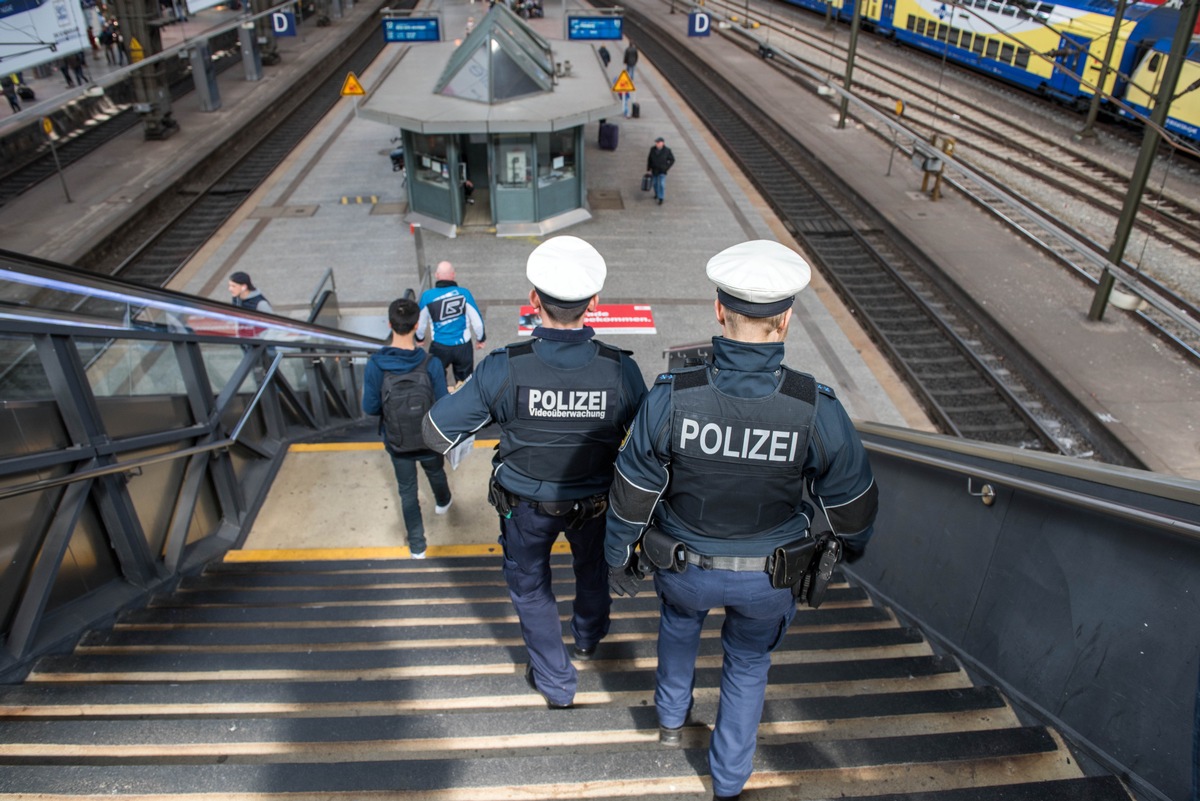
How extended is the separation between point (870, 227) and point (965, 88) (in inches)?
500

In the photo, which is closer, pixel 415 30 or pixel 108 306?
pixel 108 306

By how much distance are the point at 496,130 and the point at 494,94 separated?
1178mm

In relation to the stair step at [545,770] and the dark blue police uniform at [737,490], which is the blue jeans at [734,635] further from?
the stair step at [545,770]

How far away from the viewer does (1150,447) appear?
9.56 meters

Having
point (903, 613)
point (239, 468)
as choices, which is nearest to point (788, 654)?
point (903, 613)

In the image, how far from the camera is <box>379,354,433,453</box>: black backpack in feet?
15.3

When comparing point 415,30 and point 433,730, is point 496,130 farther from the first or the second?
point 433,730

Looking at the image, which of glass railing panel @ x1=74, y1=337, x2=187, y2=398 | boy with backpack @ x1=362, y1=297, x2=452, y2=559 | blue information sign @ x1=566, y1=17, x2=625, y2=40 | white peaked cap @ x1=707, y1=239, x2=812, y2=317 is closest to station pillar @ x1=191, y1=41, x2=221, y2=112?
blue information sign @ x1=566, y1=17, x2=625, y2=40

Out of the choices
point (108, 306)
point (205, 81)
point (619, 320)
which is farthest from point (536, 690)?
point (205, 81)

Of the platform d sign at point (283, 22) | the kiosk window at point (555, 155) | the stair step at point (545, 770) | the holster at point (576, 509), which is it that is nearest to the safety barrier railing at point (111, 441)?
the stair step at point (545, 770)

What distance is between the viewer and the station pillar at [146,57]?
1939 cm

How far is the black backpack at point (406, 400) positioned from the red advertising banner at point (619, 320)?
704 cm

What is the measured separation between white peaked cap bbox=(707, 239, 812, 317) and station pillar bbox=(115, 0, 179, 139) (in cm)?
2111

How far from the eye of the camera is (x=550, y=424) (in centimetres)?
313
